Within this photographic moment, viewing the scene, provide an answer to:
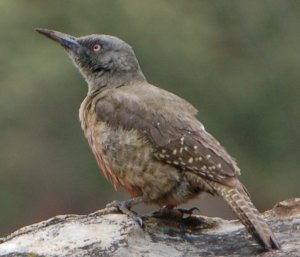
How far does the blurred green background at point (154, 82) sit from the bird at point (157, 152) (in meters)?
14.4

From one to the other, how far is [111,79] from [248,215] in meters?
2.21

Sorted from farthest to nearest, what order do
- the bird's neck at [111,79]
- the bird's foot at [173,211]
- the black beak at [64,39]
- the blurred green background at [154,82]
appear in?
1. the blurred green background at [154,82]
2. the black beak at [64,39]
3. the bird's neck at [111,79]
4. the bird's foot at [173,211]

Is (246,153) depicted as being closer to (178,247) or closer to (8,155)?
(8,155)

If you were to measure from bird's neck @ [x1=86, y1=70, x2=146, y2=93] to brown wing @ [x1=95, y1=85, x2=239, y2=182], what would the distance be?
0.41 meters

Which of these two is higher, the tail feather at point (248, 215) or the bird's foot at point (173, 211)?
the bird's foot at point (173, 211)

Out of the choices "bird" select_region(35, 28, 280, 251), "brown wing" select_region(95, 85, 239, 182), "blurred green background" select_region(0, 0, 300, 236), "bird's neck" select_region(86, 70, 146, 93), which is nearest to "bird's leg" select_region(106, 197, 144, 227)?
"bird" select_region(35, 28, 280, 251)

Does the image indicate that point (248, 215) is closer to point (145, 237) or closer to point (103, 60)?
point (145, 237)

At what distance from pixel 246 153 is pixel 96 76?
15473 mm

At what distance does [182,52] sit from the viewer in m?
26.5

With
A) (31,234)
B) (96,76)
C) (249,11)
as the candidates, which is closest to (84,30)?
(249,11)

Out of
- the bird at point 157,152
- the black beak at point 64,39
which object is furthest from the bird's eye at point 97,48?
the bird at point 157,152

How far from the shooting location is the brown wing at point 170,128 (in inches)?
374

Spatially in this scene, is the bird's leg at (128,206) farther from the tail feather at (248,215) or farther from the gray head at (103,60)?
the gray head at (103,60)

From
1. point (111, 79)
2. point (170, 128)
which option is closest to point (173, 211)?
point (170, 128)
